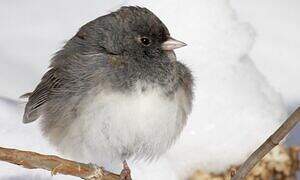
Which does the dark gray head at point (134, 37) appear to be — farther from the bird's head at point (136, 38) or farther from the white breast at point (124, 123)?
the white breast at point (124, 123)

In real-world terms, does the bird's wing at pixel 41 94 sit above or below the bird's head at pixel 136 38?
below

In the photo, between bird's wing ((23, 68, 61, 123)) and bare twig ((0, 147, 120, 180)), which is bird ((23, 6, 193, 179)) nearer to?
bird's wing ((23, 68, 61, 123))

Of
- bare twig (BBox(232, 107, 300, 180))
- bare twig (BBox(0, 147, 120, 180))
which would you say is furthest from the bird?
bare twig (BBox(232, 107, 300, 180))

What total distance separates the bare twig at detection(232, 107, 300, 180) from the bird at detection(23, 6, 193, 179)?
0.44m

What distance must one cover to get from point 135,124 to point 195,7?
4.51 feet

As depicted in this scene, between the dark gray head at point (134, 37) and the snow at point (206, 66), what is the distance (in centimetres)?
60

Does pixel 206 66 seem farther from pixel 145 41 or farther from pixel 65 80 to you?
pixel 65 80

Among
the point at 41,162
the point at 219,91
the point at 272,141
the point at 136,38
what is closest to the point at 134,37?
the point at 136,38


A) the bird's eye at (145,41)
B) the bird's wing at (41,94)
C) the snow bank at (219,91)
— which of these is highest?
the bird's eye at (145,41)

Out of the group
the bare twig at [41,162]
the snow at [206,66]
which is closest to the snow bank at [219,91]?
the snow at [206,66]

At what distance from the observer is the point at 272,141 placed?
263 cm

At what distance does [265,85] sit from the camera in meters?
4.03

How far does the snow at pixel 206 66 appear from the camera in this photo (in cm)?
379

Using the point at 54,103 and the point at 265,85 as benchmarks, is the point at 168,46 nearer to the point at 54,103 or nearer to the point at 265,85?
the point at 54,103
